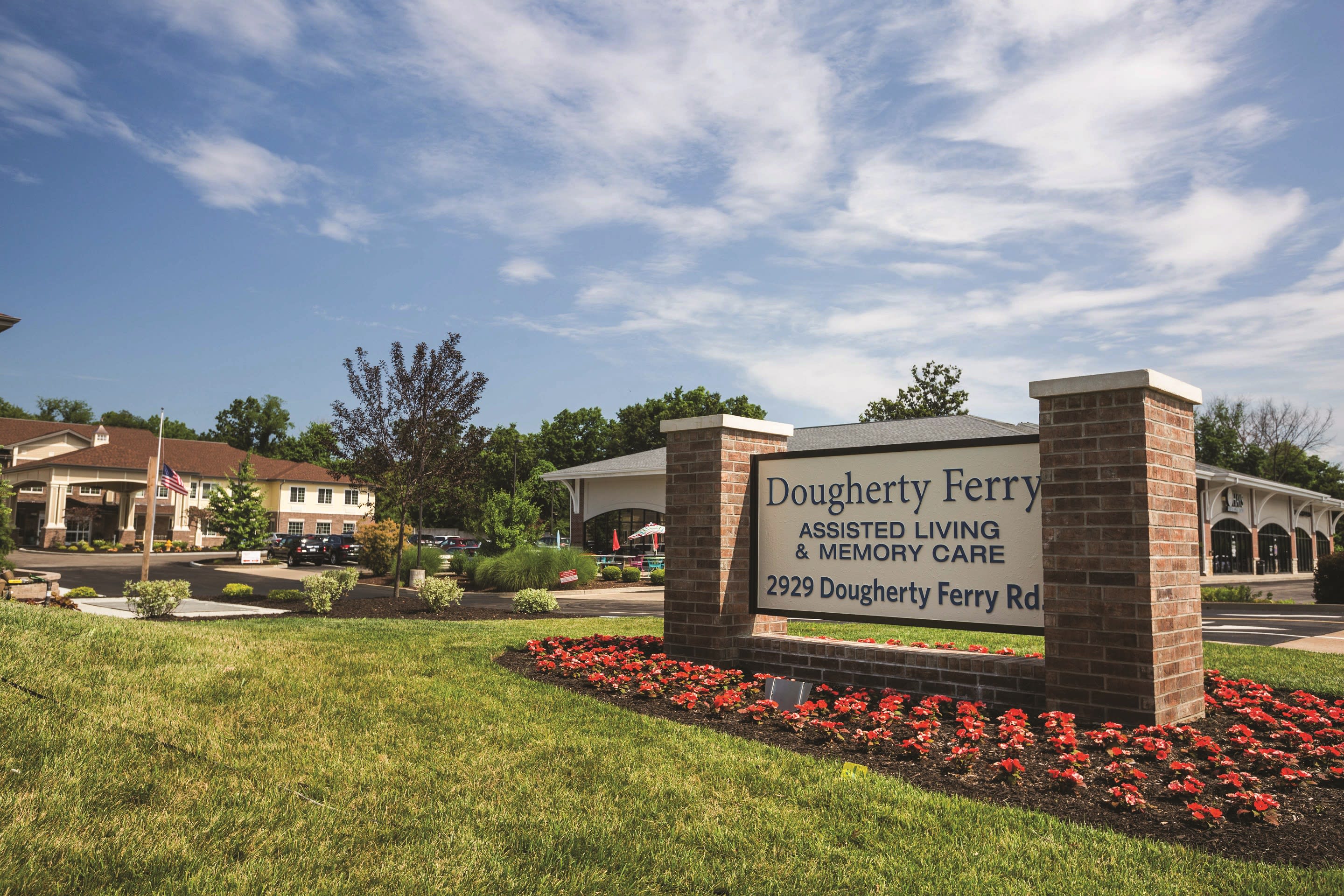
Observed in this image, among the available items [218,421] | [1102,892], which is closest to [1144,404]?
[1102,892]

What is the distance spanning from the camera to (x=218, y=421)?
9600cm

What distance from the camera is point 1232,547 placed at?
38844mm

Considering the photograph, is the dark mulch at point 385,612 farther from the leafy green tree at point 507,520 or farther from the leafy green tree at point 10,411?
the leafy green tree at point 10,411

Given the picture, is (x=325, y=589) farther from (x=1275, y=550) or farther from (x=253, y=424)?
(x=253, y=424)

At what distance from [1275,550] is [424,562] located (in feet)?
134

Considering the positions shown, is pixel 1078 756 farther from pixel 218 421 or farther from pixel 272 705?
pixel 218 421

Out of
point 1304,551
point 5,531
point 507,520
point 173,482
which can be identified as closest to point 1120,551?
point 5,531

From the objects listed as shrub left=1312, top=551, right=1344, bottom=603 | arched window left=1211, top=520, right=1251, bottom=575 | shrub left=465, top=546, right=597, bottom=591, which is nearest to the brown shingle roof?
shrub left=465, top=546, right=597, bottom=591

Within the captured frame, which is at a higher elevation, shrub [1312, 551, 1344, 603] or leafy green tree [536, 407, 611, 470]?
leafy green tree [536, 407, 611, 470]

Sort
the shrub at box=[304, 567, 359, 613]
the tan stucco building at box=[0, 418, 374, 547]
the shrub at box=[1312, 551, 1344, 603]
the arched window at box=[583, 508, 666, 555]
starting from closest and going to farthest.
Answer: the shrub at box=[304, 567, 359, 613] → the shrub at box=[1312, 551, 1344, 603] → the arched window at box=[583, 508, 666, 555] → the tan stucco building at box=[0, 418, 374, 547]

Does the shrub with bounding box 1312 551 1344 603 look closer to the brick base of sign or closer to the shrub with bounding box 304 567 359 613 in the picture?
the brick base of sign

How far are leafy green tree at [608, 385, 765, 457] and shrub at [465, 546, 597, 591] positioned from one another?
37.3m

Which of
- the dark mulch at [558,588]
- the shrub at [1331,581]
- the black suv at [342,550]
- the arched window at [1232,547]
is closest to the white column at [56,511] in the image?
the black suv at [342,550]

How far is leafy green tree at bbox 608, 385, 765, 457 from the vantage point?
65625 millimetres
